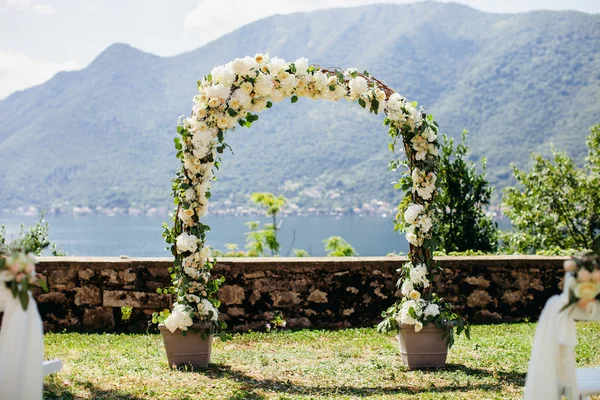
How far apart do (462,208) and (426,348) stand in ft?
22.0

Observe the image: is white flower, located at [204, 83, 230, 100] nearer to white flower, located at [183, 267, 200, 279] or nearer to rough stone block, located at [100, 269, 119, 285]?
white flower, located at [183, 267, 200, 279]

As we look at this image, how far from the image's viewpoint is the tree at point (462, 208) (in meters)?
13.1

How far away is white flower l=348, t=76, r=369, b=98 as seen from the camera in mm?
6770

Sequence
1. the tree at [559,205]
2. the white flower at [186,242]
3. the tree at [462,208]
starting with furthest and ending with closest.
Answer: the tree at [559,205], the tree at [462,208], the white flower at [186,242]

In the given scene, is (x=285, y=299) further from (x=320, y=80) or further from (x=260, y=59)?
(x=260, y=59)

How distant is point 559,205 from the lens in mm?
17469

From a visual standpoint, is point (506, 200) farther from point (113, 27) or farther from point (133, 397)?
point (113, 27)

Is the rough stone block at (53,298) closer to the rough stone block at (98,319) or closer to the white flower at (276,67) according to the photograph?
the rough stone block at (98,319)

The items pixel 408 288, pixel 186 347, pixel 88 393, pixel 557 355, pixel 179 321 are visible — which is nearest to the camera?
pixel 557 355

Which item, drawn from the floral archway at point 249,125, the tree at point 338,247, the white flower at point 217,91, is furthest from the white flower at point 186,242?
the tree at point 338,247

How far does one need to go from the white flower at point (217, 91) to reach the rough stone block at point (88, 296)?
331 centimetres

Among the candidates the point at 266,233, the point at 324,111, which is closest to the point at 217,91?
the point at 266,233

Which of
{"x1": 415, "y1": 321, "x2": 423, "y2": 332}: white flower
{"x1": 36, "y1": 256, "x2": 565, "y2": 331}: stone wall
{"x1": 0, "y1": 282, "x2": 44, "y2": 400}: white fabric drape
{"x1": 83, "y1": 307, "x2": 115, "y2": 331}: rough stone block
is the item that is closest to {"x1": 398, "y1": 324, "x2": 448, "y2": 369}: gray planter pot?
{"x1": 415, "y1": 321, "x2": 423, "y2": 332}: white flower

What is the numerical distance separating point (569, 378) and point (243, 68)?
12.5ft
